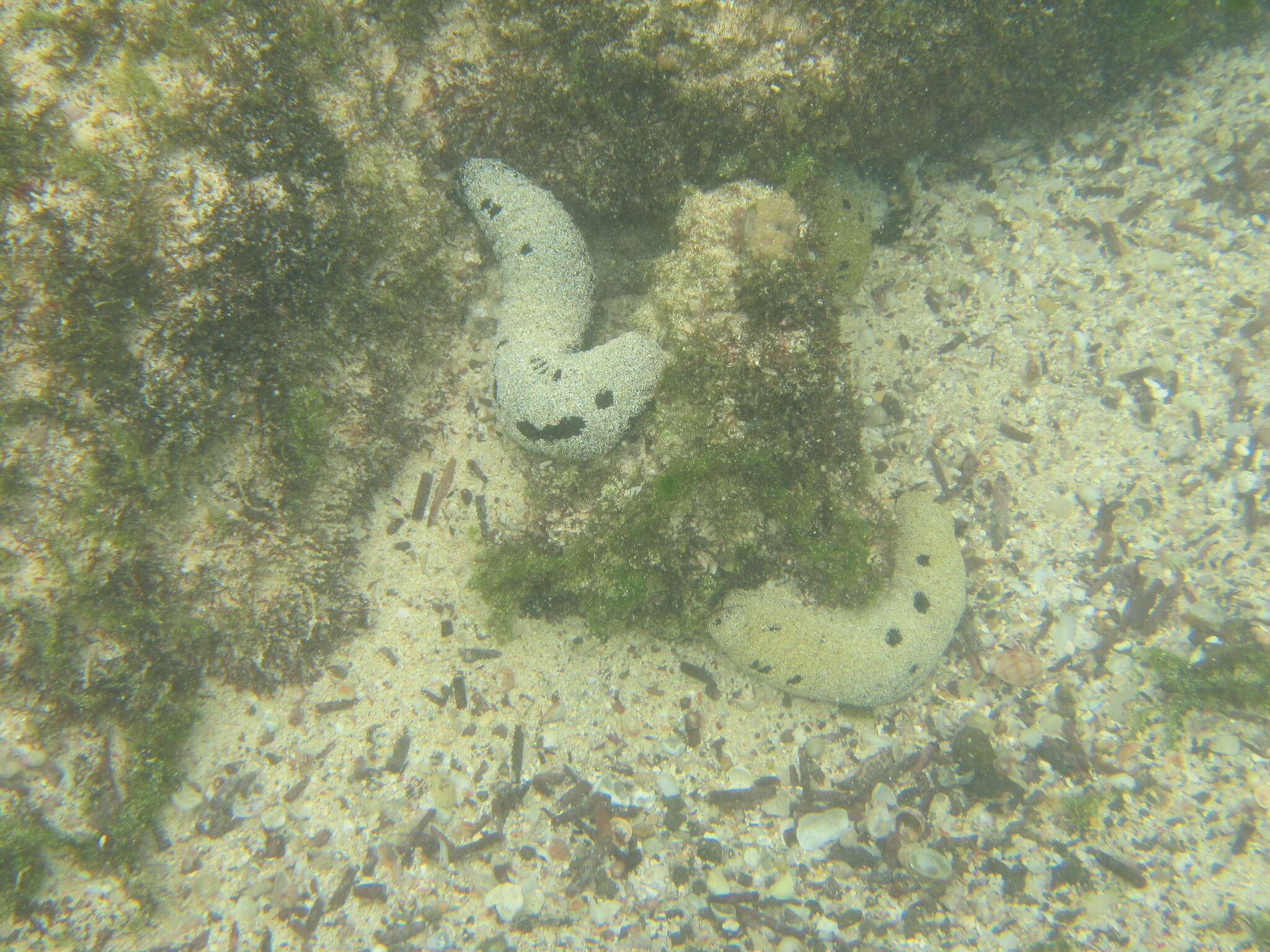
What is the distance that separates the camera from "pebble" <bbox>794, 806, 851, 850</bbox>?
351 centimetres

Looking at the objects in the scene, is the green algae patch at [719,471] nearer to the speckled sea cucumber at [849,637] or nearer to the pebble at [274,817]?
the speckled sea cucumber at [849,637]

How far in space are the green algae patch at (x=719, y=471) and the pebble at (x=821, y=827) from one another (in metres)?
1.24

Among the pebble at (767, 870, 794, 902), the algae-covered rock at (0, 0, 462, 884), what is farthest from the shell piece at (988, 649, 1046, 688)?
the algae-covered rock at (0, 0, 462, 884)

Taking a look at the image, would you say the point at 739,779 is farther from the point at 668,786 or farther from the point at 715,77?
the point at 715,77

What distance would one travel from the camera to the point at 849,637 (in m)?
3.52

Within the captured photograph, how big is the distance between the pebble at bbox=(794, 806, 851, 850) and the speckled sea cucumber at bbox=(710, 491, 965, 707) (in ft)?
2.09

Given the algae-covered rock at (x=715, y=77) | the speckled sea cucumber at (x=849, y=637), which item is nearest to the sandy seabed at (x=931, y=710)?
the speckled sea cucumber at (x=849, y=637)

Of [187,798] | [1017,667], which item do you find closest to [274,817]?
[187,798]

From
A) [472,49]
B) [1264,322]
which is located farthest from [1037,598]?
[472,49]

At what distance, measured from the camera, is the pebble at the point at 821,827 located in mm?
3510

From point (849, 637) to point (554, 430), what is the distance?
6.66ft

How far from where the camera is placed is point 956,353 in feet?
13.6

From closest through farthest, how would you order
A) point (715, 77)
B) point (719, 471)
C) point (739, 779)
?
point (715, 77), point (719, 471), point (739, 779)

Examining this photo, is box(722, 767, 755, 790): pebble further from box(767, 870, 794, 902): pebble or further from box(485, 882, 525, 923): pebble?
box(485, 882, 525, 923): pebble
